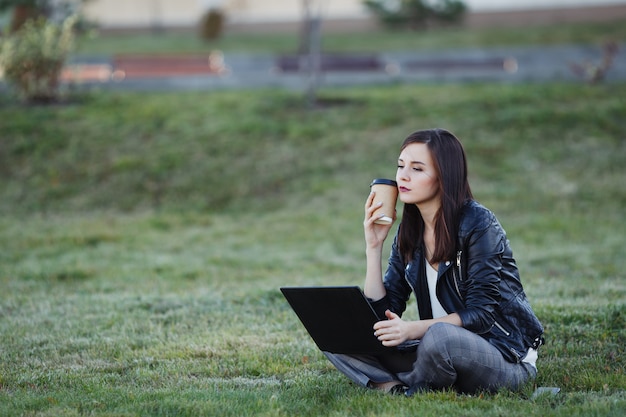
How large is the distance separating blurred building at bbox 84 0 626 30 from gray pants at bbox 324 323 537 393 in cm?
2614

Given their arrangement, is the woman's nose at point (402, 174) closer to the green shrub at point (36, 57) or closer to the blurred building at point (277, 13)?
the green shrub at point (36, 57)

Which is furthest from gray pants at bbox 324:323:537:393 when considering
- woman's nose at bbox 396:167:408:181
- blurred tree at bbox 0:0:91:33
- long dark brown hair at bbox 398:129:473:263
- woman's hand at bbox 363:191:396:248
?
blurred tree at bbox 0:0:91:33

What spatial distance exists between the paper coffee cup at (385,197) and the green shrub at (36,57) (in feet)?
45.7

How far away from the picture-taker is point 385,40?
27141mm

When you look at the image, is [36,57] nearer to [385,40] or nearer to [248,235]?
[248,235]

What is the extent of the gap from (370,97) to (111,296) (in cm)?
1079

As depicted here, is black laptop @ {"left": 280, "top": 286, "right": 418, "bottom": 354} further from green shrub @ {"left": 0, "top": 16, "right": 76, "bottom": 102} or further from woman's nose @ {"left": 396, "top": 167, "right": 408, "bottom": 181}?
green shrub @ {"left": 0, "top": 16, "right": 76, "bottom": 102}

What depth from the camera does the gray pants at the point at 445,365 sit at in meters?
3.94

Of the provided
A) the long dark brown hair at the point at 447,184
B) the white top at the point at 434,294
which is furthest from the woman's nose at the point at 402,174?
the white top at the point at 434,294

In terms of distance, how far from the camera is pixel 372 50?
24.7 m

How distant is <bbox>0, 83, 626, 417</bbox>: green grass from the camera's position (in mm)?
4586

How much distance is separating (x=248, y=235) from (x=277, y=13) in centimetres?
2413

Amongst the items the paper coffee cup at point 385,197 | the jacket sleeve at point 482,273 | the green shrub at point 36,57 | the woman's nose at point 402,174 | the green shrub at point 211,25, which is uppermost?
the green shrub at point 211,25

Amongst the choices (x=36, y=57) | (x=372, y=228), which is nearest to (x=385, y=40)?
(x=36, y=57)
